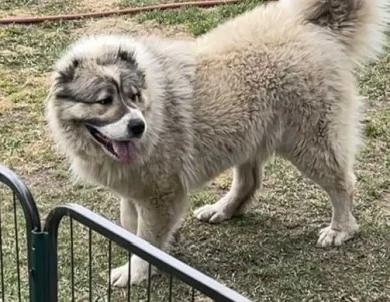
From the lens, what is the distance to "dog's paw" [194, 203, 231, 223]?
4.35 metres

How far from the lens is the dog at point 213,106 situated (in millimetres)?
3457

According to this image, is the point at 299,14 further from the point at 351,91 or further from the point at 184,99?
the point at 184,99

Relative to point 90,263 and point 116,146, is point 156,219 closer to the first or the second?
point 116,146

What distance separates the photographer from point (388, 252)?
404 cm

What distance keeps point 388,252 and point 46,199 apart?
1850mm

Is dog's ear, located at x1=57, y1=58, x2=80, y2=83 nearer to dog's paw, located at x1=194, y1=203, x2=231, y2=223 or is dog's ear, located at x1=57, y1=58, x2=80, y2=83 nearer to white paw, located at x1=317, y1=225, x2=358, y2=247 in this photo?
dog's paw, located at x1=194, y1=203, x2=231, y2=223

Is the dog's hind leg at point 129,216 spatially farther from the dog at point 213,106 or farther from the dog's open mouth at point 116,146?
the dog's open mouth at point 116,146

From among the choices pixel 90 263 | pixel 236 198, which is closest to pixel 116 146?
pixel 90 263

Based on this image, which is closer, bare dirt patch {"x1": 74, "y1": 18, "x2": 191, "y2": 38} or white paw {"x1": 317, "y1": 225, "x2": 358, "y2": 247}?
white paw {"x1": 317, "y1": 225, "x2": 358, "y2": 247}

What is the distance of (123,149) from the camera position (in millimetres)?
3520

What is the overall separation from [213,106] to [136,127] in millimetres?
570

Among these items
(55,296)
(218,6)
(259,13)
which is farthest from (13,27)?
(55,296)

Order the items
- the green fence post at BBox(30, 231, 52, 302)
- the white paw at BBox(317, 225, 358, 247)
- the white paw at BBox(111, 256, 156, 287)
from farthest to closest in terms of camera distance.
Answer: the white paw at BBox(317, 225, 358, 247) < the white paw at BBox(111, 256, 156, 287) < the green fence post at BBox(30, 231, 52, 302)

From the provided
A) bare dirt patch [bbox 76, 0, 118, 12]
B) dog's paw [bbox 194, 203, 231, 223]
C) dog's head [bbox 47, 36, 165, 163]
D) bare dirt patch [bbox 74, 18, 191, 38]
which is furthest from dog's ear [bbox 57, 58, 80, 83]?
bare dirt patch [bbox 76, 0, 118, 12]
